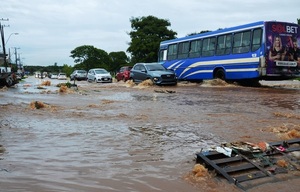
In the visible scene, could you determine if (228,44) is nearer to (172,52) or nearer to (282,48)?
(282,48)

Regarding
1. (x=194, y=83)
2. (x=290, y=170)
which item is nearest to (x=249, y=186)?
(x=290, y=170)

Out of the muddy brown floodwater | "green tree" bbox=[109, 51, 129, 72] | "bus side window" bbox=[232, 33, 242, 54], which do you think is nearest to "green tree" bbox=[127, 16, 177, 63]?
"bus side window" bbox=[232, 33, 242, 54]

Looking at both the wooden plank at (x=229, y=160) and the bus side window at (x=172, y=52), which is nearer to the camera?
the wooden plank at (x=229, y=160)

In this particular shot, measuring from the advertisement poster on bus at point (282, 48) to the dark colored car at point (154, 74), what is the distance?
5881mm

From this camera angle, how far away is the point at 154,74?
19.5 meters

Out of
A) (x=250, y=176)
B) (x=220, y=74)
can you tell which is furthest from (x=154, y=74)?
(x=250, y=176)

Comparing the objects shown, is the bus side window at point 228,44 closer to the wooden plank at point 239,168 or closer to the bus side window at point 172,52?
the bus side window at point 172,52

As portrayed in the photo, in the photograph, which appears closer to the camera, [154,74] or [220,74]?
[220,74]

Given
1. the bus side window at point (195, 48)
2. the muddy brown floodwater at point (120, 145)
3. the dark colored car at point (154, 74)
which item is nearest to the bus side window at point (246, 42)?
the bus side window at point (195, 48)

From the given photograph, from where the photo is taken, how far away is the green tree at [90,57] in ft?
307

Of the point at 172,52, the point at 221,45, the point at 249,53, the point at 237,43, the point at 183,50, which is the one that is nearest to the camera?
the point at 249,53

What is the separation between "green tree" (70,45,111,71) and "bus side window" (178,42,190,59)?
72.8 metres

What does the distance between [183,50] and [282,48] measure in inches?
272

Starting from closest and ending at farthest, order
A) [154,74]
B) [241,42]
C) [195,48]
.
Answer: [241,42] < [154,74] < [195,48]
